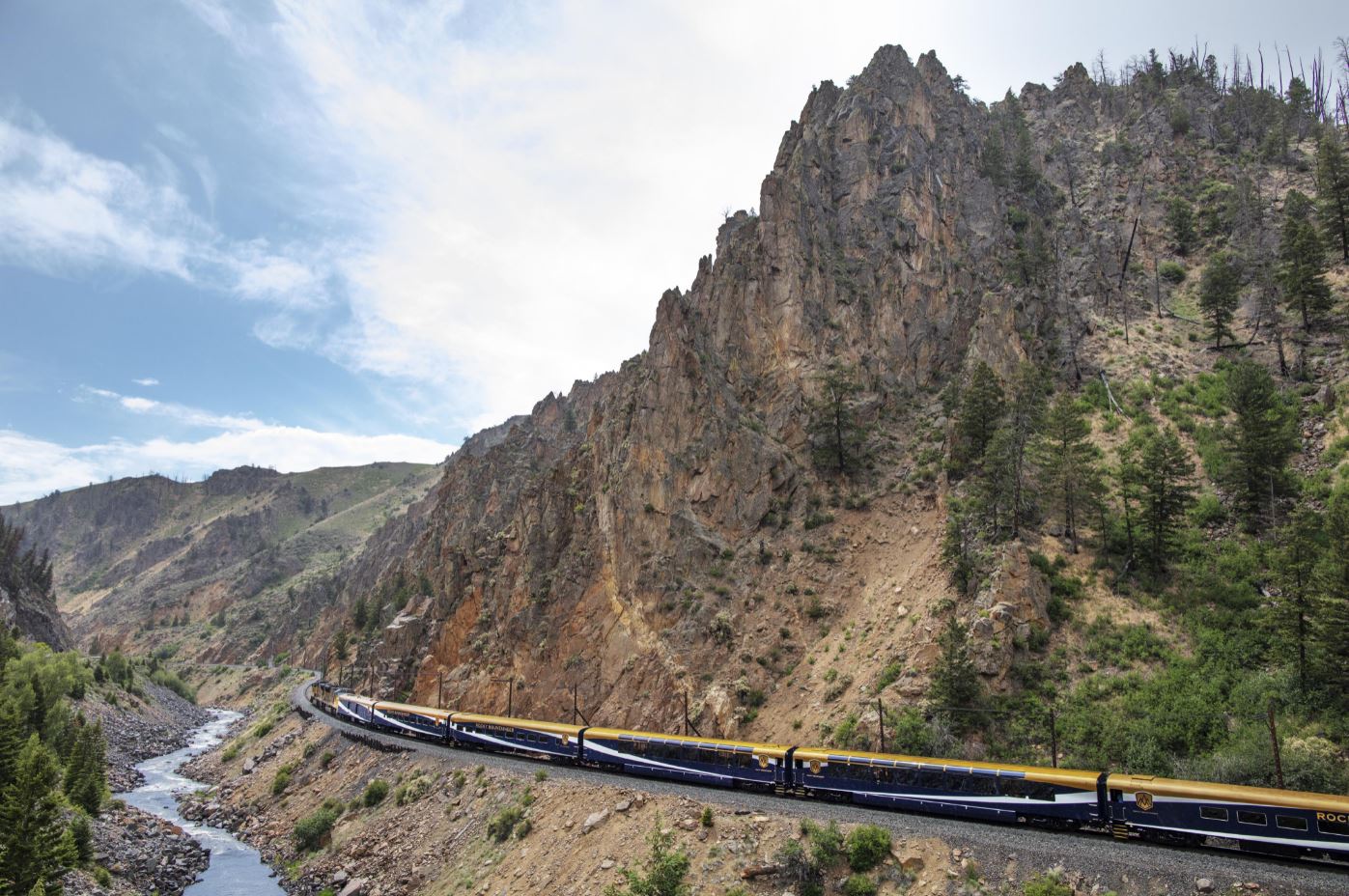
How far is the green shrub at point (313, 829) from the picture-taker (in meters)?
46.2

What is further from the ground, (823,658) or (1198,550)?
(1198,550)

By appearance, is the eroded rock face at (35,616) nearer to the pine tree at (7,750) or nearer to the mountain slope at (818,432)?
the mountain slope at (818,432)

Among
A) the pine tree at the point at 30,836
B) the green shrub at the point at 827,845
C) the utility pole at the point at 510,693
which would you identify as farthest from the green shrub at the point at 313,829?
the green shrub at the point at 827,845

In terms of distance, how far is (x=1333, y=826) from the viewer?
21047mm

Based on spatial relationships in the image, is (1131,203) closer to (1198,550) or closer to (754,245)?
(754,245)

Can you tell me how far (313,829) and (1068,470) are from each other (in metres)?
51.9

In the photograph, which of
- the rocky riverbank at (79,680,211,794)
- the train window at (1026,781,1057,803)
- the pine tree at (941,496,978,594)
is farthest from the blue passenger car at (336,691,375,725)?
the train window at (1026,781,1057,803)

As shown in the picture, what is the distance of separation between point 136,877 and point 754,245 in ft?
206

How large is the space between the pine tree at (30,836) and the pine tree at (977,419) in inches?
2095

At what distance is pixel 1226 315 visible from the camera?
6225 centimetres

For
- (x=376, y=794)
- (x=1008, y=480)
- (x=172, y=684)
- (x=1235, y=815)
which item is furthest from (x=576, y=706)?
(x=172, y=684)

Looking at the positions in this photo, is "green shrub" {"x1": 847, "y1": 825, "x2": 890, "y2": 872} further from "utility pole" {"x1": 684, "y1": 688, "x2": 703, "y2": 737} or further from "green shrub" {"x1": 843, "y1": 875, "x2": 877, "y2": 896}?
"utility pole" {"x1": 684, "y1": 688, "x2": 703, "y2": 737}

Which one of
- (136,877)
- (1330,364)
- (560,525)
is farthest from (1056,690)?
(136,877)

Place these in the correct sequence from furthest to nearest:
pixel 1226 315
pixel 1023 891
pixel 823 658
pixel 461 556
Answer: pixel 461 556 → pixel 1226 315 → pixel 823 658 → pixel 1023 891
